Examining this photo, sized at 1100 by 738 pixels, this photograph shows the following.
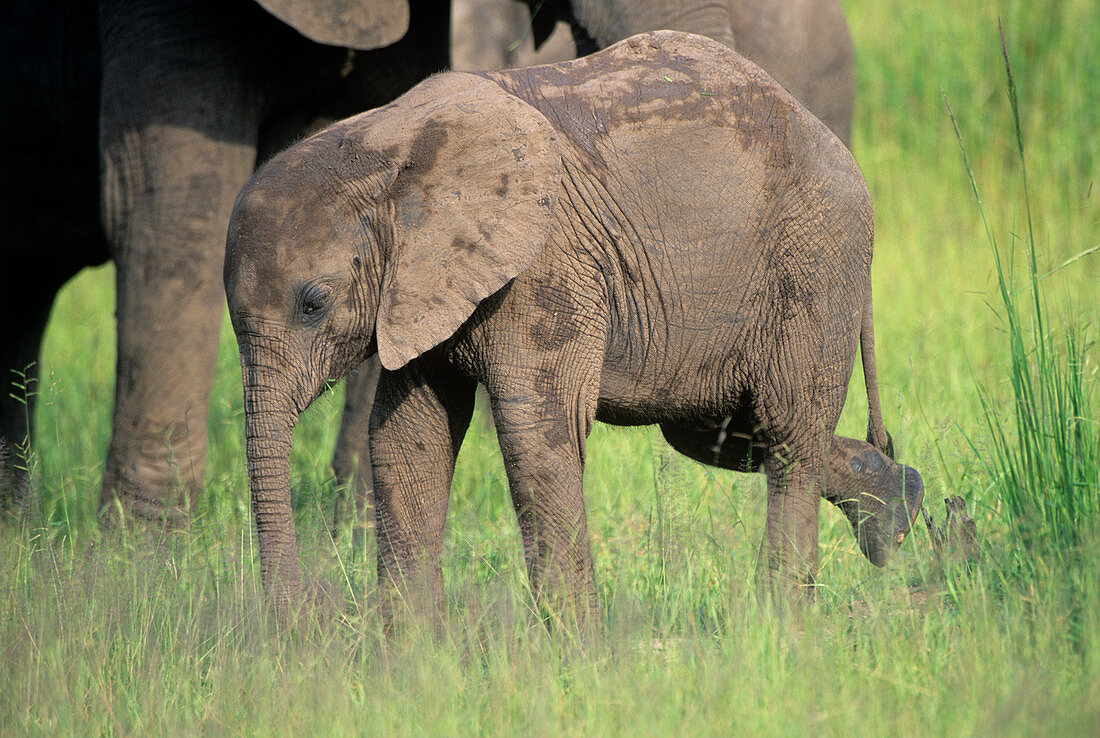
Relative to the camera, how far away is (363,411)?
5.45 meters

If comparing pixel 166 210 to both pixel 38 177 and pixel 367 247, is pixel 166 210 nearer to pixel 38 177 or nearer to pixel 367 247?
pixel 38 177

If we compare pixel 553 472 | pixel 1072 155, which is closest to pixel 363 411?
pixel 553 472

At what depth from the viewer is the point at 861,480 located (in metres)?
4.19

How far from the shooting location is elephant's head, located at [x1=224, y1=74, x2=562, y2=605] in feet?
11.3

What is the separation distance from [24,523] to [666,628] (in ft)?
7.35

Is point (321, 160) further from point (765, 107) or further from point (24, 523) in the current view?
point (24, 523)

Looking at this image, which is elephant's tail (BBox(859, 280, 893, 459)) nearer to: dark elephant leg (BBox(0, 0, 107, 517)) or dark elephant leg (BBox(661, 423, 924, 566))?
dark elephant leg (BBox(661, 423, 924, 566))

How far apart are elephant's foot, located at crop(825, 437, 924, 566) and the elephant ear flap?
1212 millimetres

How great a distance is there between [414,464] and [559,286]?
634 millimetres

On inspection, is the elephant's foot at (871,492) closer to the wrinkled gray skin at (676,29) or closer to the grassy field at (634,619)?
the grassy field at (634,619)

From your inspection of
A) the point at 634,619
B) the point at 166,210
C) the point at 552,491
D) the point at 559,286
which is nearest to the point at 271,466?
the point at 552,491

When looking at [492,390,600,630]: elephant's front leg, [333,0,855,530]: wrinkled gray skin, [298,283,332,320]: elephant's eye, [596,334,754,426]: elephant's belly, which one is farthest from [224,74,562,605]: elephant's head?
[333,0,855,530]: wrinkled gray skin

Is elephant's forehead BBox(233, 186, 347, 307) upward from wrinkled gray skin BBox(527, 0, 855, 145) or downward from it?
downward

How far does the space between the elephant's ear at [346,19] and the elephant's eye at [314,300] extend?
1466 millimetres
